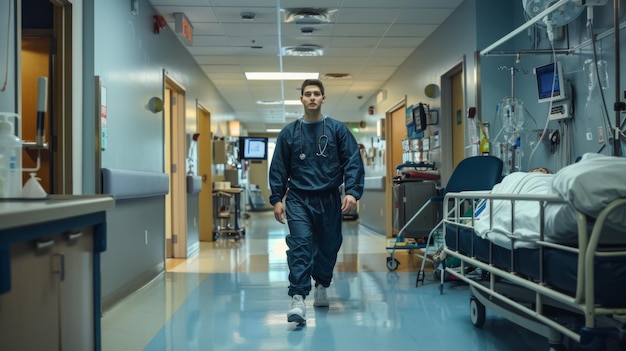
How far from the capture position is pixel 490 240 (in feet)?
8.48

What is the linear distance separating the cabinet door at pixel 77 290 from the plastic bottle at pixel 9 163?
347 mm

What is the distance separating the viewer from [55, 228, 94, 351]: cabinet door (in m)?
1.59

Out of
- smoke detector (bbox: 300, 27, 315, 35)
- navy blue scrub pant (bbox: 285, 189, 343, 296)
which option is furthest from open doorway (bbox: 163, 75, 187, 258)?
navy blue scrub pant (bbox: 285, 189, 343, 296)

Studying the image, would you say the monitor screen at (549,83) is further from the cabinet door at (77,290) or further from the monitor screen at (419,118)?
the cabinet door at (77,290)

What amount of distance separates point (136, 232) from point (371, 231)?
6089mm

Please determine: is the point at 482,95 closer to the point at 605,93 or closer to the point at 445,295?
the point at 605,93

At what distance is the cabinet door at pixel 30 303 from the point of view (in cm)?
125

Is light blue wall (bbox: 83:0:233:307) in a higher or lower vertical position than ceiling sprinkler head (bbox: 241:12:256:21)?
lower

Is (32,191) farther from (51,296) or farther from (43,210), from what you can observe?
(43,210)

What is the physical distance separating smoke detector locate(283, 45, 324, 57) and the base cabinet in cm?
534

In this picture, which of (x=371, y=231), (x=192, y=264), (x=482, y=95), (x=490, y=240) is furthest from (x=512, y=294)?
(x=371, y=231)

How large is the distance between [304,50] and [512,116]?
10.4 feet

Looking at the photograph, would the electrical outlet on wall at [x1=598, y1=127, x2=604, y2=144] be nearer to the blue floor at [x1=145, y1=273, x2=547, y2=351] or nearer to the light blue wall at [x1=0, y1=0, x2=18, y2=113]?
the blue floor at [x1=145, y1=273, x2=547, y2=351]

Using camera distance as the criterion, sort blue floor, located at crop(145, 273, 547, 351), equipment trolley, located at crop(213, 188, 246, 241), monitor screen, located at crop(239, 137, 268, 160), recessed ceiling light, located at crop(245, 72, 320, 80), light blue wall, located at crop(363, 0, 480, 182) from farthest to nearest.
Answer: monitor screen, located at crop(239, 137, 268, 160)
equipment trolley, located at crop(213, 188, 246, 241)
recessed ceiling light, located at crop(245, 72, 320, 80)
light blue wall, located at crop(363, 0, 480, 182)
blue floor, located at crop(145, 273, 547, 351)
